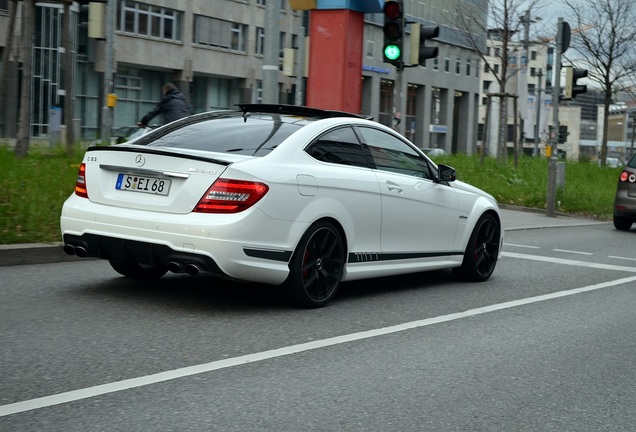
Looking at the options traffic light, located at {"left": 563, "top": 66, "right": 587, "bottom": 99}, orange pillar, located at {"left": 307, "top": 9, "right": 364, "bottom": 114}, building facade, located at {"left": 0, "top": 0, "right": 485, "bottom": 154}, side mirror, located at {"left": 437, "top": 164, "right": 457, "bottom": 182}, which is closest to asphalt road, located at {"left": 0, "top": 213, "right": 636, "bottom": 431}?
side mirror, located at {"left": 437, "top": 164, "right": 457, "bottom": 182}

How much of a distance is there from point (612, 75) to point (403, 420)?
115ft

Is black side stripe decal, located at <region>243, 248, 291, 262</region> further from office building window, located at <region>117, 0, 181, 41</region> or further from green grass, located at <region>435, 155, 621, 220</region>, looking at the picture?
office building window, located at <region>117, 0, 181, 41</region>

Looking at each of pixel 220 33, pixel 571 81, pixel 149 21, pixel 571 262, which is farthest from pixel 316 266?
pixel 220 33

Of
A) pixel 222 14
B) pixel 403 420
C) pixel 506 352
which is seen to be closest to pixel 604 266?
pixel 506 352

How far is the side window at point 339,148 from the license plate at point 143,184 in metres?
Answer: 1.16

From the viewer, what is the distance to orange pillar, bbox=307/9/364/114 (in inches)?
704

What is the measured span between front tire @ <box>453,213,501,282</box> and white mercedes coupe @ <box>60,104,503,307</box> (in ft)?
3.36

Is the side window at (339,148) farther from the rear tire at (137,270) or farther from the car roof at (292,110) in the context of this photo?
the rear tire at (137,270)

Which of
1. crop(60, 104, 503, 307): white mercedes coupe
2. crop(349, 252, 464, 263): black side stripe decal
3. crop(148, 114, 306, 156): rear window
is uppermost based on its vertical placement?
crop(148, 114, 306, 156): rear window

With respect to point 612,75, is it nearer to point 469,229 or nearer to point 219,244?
point 469,229

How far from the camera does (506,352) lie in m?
6.36

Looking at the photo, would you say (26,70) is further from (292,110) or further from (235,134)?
(235,134)

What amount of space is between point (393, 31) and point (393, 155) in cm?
708

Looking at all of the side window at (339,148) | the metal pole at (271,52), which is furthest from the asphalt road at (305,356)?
the metal pole at (271,52)
